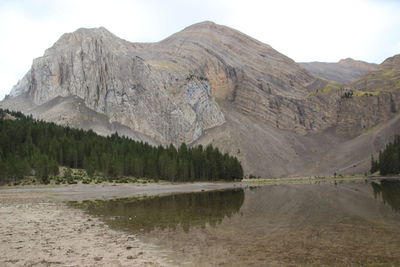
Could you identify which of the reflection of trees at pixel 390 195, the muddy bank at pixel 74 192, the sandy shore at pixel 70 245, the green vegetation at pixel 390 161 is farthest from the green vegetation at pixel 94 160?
the sandy shore at pixel 70 245

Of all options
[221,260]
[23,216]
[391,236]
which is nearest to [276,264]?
[221,260]

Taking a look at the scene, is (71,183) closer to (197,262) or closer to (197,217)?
(197,217)

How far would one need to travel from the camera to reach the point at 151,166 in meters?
114

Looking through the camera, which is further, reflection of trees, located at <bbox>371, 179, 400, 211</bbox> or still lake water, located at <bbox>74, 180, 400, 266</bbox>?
→ reflection of trees, located at <bbox>371, 179, 400, 211</bbox>

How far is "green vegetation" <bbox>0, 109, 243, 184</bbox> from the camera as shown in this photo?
3686 inches

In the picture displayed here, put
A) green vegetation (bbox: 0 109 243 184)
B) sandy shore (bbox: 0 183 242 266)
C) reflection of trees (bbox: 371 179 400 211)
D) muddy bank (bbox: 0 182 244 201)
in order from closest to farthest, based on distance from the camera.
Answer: sandy shore (bbox: 0 183 242 266) → reflection of trees (bbox: 371 179 400 211) → muddy bank (bbox: 0 182 244 201) → green vegetation (bbox: 0 109 243 184)

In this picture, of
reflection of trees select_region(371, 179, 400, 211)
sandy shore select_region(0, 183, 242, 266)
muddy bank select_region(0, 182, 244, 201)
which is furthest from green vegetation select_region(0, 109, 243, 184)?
sandy shore select_region(0, 183, 242, 266)

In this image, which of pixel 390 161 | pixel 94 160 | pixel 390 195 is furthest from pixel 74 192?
pixel 390 161

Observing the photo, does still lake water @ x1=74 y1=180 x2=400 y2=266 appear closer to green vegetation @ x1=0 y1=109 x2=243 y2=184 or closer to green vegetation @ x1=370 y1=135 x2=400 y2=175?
green vegetation @ x1=0 y1=109 x2=243 y2=184

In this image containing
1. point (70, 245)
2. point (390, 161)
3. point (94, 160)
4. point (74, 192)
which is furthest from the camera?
point (390, 161)

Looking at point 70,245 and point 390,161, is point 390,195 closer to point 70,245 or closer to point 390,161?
point 70,245

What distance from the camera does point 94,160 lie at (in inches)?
4345

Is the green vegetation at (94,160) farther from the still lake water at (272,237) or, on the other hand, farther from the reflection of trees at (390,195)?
the still lake water at (272,237)

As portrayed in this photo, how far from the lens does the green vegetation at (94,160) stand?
93.6 metres
